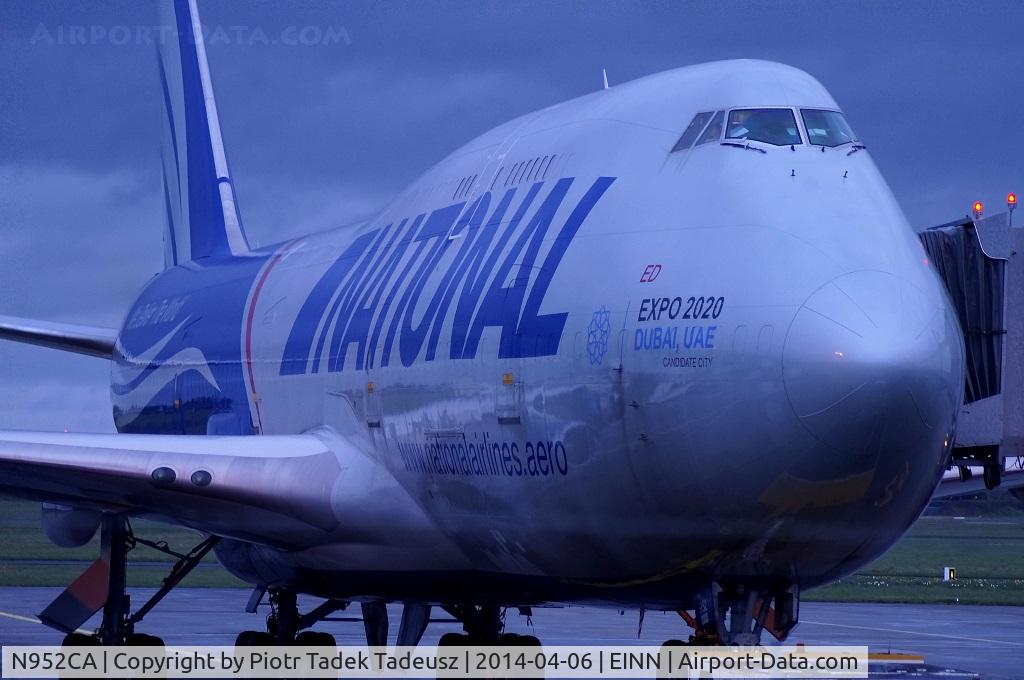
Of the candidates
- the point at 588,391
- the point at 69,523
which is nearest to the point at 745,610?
the point at 588,391

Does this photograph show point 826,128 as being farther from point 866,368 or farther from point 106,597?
point 106,597

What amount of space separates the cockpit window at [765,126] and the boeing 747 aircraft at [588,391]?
0.9 inches

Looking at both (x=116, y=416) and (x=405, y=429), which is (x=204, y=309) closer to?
(x=116, y=416)

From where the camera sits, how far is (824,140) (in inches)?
425

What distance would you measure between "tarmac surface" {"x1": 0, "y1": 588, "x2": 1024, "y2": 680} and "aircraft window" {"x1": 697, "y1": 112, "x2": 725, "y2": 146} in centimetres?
1047

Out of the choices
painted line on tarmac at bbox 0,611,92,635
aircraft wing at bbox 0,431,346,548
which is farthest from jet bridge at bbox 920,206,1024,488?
painted line on tarmac at bbox 0,611,92,635

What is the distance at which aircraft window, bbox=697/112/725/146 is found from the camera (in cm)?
1082

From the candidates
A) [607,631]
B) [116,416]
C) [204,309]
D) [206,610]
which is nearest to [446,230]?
[204,309]

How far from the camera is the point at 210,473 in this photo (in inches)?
559

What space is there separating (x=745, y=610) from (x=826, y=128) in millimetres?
3300

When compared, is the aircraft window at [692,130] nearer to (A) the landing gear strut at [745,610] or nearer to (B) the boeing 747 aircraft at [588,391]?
(B) the boeing 747 aircraft at [588,391]

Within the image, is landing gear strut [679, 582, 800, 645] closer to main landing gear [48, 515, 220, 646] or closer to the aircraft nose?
the aircraft nose

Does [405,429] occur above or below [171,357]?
below

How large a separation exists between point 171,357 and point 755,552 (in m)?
12.0
